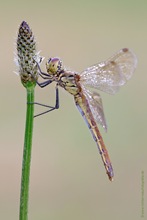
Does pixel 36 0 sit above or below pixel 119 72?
above

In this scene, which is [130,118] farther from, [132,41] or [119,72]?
[119,72]

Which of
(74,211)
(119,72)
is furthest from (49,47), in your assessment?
(119,72)

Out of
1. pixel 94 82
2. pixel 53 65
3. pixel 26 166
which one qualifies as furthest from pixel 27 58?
pixel 94 82

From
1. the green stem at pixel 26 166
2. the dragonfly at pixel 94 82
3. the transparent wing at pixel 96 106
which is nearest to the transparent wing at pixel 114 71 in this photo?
the dragonfly at pixel 94 82

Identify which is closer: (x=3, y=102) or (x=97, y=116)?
(x=97, y=116)

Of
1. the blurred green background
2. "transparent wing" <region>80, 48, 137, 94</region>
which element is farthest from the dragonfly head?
the blurred green background

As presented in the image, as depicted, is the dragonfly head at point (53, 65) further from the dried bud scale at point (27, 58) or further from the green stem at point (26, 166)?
the green stem at point (26, 166)

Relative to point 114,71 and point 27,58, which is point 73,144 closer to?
point 114,71
